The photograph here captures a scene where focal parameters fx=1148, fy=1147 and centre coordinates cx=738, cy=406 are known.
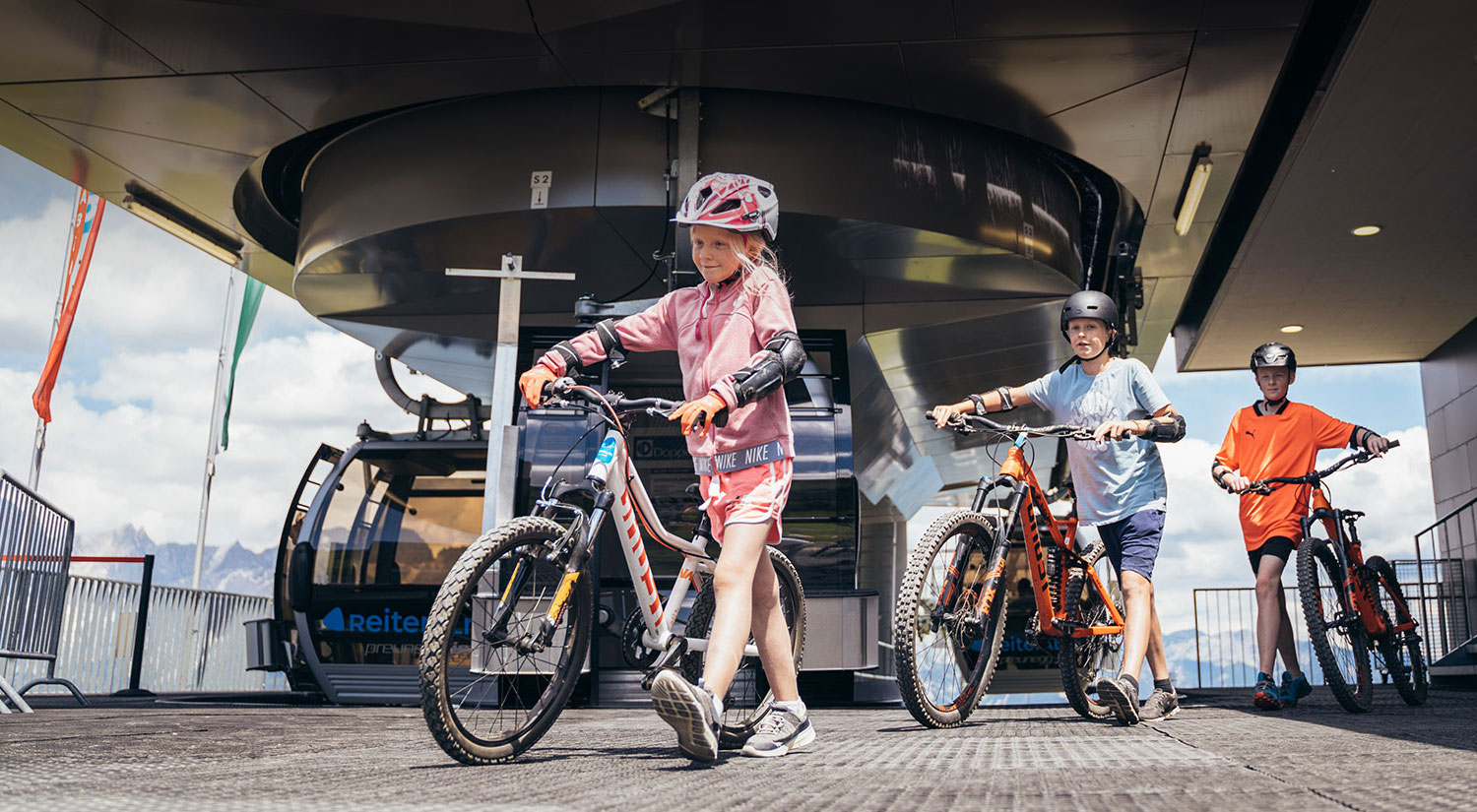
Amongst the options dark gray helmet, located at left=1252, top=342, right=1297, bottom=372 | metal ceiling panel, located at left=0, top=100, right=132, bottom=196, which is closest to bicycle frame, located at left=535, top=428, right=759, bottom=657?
dark gray helmet, located at left=1252, top=342, right=1297, bottom=372

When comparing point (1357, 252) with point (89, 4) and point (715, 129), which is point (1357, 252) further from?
point (89, 4)

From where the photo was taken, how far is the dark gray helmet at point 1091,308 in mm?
4566

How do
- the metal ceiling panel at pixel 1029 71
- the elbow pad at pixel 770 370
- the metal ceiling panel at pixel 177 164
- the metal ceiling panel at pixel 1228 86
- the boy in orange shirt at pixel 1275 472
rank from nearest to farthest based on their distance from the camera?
the elbow pad at pixel 770 370 < the boy in orange shirt at pixel 1275 472 < the metal ceiling panel at pixel 1228 86 < the metal ceiling panel at pixel 1029 71 < the metal ceiling panel at pixel 177 164

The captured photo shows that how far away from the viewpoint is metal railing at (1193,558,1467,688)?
39.1ft

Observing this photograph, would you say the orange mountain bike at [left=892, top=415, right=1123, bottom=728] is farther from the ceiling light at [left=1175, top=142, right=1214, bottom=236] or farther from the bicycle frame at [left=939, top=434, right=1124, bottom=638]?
the ceiling light at [left=1175, top=142, right=1214, bottom=236]

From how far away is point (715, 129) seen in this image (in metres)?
8.03

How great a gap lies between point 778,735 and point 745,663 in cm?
43

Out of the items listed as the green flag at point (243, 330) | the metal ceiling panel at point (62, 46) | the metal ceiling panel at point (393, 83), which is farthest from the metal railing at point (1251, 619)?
the green flag at point (243, 330)

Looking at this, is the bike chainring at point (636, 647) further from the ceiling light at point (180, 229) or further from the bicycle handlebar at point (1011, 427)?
the ceiling light at point (180, 229)

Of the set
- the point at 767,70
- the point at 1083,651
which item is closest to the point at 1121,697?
the point at 1083,651

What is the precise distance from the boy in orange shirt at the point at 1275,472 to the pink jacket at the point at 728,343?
3.65 metres

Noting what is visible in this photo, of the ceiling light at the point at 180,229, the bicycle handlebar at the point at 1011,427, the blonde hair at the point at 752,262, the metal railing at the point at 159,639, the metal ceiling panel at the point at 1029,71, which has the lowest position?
the metal railing at the point at 159,639

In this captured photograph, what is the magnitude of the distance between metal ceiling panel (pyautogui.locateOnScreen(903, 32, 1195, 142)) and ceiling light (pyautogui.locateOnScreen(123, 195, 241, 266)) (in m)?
6.78

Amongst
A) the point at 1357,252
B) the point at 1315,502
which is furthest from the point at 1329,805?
the point at 1357,252
